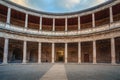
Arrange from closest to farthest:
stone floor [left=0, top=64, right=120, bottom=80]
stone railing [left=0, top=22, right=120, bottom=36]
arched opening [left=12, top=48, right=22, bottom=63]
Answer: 1. stone floor [left=0, top=64, right=120, bottom=80]
2. stone railing [left=0, top=22, right=120, bottom=36]
3. arched opening [left=12, top=48, right=22, bottom=63]

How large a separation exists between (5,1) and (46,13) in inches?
306

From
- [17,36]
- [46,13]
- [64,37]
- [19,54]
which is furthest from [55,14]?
[19,54]

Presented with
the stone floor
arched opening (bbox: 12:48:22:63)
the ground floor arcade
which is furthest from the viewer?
arched opening (bbox: 12:48:22:63)

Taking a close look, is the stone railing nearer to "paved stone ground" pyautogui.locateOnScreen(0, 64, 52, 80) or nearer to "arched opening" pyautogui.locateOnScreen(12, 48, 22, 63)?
"arched opening" pyautogui.locateOnScreen(12, 48, 22, 63)

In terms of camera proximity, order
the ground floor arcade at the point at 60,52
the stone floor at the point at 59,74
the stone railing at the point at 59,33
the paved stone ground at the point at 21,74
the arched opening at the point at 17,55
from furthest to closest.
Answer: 1. the arched opening at the point at 17,55
2. the ground floor arcade at the point at 60,52
3. the stone railing at the point at 59,33
4. the paved stone ground at the point at 21,74
5. the stone floor at the point at 59,74

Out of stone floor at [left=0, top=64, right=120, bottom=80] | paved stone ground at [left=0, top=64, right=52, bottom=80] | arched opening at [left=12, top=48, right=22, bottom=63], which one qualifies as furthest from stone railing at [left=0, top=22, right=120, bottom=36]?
paved stone ground at [left=0, top=64, right=52, bottom=80]

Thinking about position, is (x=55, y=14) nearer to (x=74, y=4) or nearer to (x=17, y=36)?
(x=17, y=36)

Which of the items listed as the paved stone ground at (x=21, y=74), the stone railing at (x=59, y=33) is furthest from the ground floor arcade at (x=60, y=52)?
the paved stone ground at (x=21, y=74)

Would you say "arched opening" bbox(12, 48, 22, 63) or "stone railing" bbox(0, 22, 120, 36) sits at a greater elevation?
"stone railing" bbox(0, 22, 120, 36)

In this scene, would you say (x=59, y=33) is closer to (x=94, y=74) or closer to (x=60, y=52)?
(x=60, y=52)

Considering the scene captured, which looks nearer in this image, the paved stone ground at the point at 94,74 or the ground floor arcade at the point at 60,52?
the paved stone ground at the point at 94,74

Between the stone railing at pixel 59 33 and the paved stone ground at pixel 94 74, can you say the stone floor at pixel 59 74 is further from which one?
the stone railing at pixel 59 33

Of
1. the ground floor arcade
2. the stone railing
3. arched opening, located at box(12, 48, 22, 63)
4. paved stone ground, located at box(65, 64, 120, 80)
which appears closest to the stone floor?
paved stone ground, located at box(65, 64, 120, 80)

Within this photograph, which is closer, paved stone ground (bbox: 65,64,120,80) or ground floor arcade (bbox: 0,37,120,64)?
paved stone ground (bbox: 65,64,120,80)
